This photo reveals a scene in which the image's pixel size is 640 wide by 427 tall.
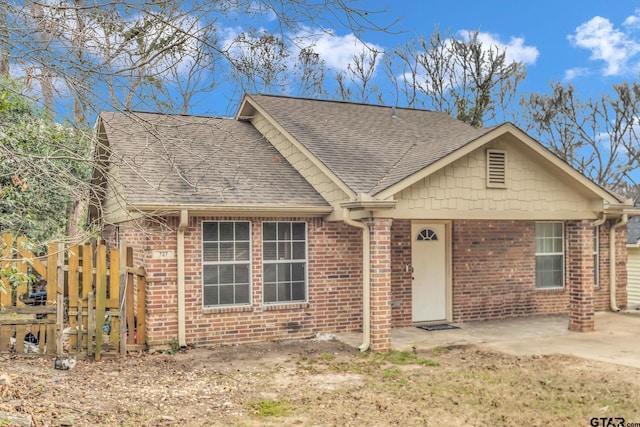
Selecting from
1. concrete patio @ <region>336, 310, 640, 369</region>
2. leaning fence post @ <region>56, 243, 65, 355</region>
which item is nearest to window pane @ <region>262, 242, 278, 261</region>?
concrete patio @ <region>336, 310, 640, 369</region>

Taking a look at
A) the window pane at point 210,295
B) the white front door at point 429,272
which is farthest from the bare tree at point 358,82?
the window pane at point 210,295

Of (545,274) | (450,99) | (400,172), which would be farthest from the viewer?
(450,99)

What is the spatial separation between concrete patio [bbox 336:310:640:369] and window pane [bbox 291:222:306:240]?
2.06 m

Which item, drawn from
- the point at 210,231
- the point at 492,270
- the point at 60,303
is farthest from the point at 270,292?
the point at 492,270

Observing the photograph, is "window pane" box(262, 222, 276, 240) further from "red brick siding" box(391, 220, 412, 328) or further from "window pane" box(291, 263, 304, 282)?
"red brick siding" box(391, 220, 412, 328)

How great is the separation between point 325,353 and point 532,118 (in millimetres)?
24846

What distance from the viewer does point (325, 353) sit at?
9.69 m

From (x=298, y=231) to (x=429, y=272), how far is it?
11.0 feet

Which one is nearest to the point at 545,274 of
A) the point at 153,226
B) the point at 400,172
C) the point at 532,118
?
the point at 400,172

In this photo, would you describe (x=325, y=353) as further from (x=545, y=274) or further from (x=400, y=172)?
(x=545, y=274)

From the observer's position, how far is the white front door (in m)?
12.5

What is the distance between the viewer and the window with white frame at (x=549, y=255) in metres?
13.8

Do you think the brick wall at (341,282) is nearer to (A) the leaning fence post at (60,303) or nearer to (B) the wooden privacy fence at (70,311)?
(B) the wooden privacy fence at (70,311)

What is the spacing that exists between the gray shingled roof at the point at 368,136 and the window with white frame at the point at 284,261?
4.98 ft
